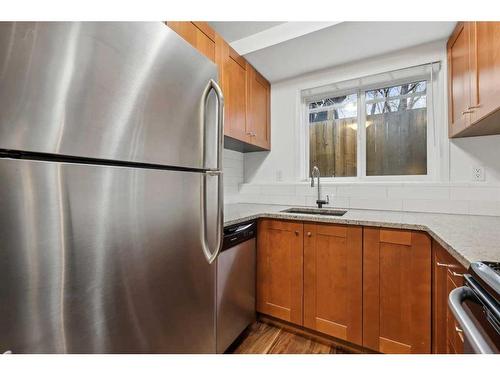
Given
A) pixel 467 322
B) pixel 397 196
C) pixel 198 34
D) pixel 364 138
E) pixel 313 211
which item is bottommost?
pixel 467 322

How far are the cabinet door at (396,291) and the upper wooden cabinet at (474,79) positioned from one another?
75 centimetres

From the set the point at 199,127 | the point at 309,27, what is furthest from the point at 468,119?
the point at 199,127

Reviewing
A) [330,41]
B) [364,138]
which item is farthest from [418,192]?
[330,41]

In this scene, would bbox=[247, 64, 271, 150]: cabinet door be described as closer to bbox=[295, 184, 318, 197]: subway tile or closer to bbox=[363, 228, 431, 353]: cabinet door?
bbox=[295, 184, 318, 197]: subway tile

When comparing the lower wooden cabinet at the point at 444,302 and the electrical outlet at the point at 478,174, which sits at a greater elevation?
the electrical outlet at the point at 478,174

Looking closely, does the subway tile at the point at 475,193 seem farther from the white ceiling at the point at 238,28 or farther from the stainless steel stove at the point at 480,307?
the white ceiling at the point at 238,28

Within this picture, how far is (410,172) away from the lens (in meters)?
2.02

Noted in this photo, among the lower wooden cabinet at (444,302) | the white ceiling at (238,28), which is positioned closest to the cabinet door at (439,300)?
the lower wooden cabinet at (444,302)

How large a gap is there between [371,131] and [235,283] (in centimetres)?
185

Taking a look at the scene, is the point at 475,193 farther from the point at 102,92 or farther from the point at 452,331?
the point at 102,92

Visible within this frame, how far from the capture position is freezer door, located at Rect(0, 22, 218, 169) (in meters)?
0.52

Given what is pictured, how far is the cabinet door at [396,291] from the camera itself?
127cm

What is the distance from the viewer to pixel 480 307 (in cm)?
64

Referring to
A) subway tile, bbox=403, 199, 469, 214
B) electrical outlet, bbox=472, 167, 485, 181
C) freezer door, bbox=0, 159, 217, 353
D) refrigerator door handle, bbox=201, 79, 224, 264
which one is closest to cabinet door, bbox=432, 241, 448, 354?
subway tile, bbox=403, 199, 469, 214
